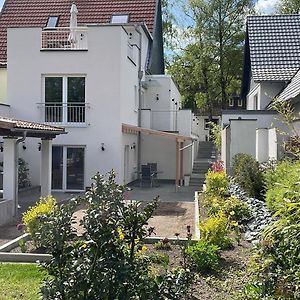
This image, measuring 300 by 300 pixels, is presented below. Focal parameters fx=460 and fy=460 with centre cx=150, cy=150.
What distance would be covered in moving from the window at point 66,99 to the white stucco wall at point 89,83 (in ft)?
1.14

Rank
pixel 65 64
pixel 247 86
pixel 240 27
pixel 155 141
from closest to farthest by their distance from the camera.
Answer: pixel 65 64 < pixel 155 141 < pixel 247 86 < pixel 240 27

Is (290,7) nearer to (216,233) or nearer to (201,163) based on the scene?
(201,163)

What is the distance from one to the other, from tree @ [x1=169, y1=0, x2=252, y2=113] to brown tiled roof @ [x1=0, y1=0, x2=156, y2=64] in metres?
13.0

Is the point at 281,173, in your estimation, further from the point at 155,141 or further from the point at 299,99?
the point at 155,141

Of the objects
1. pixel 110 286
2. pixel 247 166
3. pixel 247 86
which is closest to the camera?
pixel 110 286

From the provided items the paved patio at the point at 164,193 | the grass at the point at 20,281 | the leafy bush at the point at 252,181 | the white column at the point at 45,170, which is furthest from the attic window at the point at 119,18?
the grass at the point at 20,281

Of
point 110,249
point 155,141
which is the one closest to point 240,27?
point 155,141

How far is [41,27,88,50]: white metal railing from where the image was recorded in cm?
A: 2322

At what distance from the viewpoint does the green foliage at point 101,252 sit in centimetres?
443

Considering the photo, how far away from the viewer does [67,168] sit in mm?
22844

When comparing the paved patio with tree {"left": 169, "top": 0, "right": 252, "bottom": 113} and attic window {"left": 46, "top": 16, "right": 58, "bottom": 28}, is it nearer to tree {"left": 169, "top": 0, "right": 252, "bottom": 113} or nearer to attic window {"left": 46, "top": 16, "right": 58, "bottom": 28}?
attic window {"left": 46, "top": 16, "right": 58, "bottom": 28}

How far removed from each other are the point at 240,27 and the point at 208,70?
4862 millimetres

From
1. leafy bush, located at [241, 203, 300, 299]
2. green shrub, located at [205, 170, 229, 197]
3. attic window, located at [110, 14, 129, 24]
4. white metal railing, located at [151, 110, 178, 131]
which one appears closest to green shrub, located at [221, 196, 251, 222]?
green shrub, located at [205, 170, 229, 197]

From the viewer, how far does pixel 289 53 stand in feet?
80.4
